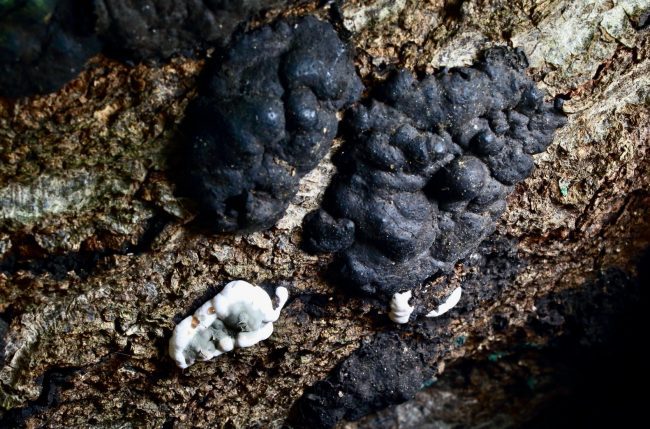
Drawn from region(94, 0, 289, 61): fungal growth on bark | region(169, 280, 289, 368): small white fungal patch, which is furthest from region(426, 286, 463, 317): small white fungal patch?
→ region(94, 0, 289, 61): fungal growth on bark

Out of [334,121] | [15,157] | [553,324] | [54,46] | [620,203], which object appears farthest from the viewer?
[553,324]

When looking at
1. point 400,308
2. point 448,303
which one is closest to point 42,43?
point 400,308

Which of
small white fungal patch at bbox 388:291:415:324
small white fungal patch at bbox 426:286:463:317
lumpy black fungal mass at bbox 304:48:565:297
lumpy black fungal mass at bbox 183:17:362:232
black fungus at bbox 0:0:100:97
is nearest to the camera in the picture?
black fungus at bbox 0:0:100:97

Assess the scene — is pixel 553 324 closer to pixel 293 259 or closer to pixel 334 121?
pixel 293 259

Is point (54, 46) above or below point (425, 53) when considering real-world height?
below

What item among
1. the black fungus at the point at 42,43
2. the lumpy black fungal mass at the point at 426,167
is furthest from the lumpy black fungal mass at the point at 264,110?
the black fungus at the point at 42,43

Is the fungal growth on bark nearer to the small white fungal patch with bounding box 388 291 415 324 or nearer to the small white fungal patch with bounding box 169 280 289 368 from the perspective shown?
the small white fungal patch with bounding box 169 280 289 368

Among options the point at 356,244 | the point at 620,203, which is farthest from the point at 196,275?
the point at 620,203
